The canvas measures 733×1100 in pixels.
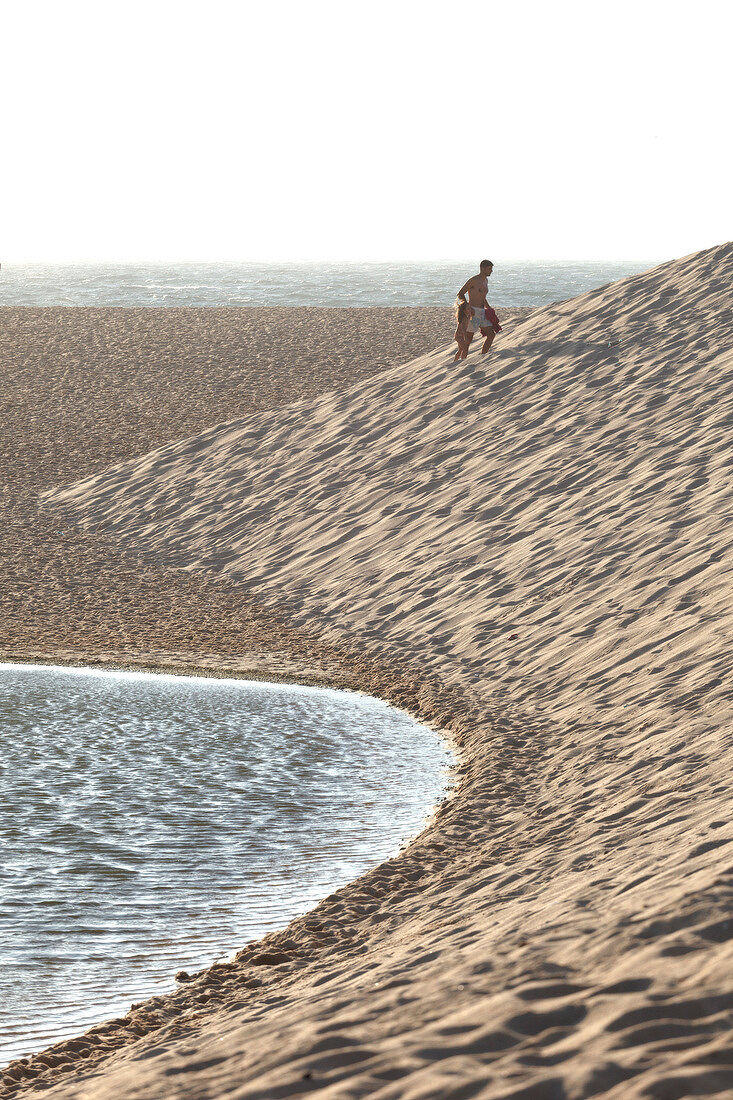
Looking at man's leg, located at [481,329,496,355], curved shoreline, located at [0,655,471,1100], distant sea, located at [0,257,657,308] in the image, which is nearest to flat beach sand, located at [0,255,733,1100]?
curved shoreline, located at [0,655,471,1100]

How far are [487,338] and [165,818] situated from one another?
10887 millimetres

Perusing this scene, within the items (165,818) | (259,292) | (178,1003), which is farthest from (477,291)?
(259,292)

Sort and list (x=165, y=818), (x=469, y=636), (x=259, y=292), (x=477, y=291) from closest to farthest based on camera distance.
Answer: (x=165, y=818)
(x=469, y=636)
(x=477, y=291)
(x=259, y=292)

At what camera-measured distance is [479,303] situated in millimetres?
16359

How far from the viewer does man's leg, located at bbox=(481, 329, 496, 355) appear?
54.5ft

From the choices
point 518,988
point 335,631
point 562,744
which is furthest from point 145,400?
point 518,988

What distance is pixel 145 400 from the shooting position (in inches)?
924

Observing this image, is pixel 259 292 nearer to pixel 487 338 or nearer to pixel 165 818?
pixel 487 338

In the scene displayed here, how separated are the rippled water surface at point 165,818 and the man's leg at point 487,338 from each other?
305 inches

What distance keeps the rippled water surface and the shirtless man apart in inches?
300

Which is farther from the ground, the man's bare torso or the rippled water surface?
the man's bare torso

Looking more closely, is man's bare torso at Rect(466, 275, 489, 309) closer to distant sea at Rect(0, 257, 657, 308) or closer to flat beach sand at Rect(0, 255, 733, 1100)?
flat beach sand at Rect(0, 255, 733, 1100)

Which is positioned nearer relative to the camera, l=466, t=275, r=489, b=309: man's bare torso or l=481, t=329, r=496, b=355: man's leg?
l=466, t=275, r=489, b=309: man's bare torso

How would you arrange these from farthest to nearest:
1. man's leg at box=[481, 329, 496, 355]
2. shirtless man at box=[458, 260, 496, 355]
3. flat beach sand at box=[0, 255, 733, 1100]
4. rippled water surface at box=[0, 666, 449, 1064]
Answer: man's leg at box=[481, 329, 496, 355] → shirtless man at box=[458, 260, 496, 355] → rippled water surface at box=[0, 666, 449, 1064] → flat beach sand at box=[0, 255, 733, 1100]
